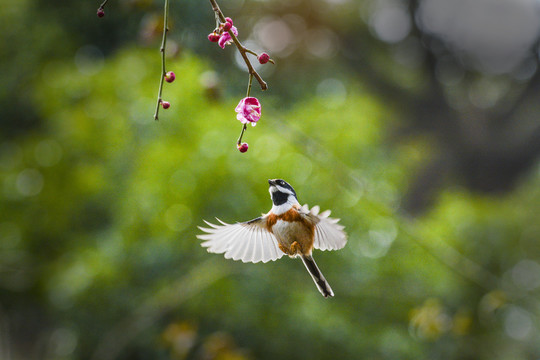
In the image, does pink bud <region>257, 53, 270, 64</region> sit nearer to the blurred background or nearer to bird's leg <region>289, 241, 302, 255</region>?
bird's leg <region>289, 241, 302, 255</region>

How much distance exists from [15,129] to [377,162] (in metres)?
3.26

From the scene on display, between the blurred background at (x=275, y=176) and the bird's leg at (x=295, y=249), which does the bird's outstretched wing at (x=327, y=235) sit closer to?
the bird's leg at (x=295, y=249)

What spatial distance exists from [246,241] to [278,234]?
0.11 ft

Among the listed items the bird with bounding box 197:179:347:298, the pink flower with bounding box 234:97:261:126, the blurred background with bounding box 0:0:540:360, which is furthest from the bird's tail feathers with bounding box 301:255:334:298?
the blurred background with bounding box 0:0:540:360

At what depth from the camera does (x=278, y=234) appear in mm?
551

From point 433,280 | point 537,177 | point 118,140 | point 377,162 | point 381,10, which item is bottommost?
point 433,280

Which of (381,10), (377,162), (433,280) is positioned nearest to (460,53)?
(381,10)

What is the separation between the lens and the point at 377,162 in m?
3.21

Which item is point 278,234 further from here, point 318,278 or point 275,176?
point 275,176

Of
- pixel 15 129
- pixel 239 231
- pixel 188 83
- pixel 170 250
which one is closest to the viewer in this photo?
pixel 239 231

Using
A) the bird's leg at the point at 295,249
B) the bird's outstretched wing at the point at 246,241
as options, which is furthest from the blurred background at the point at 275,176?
the bird's leg at the point at 295,249

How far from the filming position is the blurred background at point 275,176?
2736 millimetres

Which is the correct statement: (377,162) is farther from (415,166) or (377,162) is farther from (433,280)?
(415,166)

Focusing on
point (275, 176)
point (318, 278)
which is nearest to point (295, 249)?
point (318, 278)
